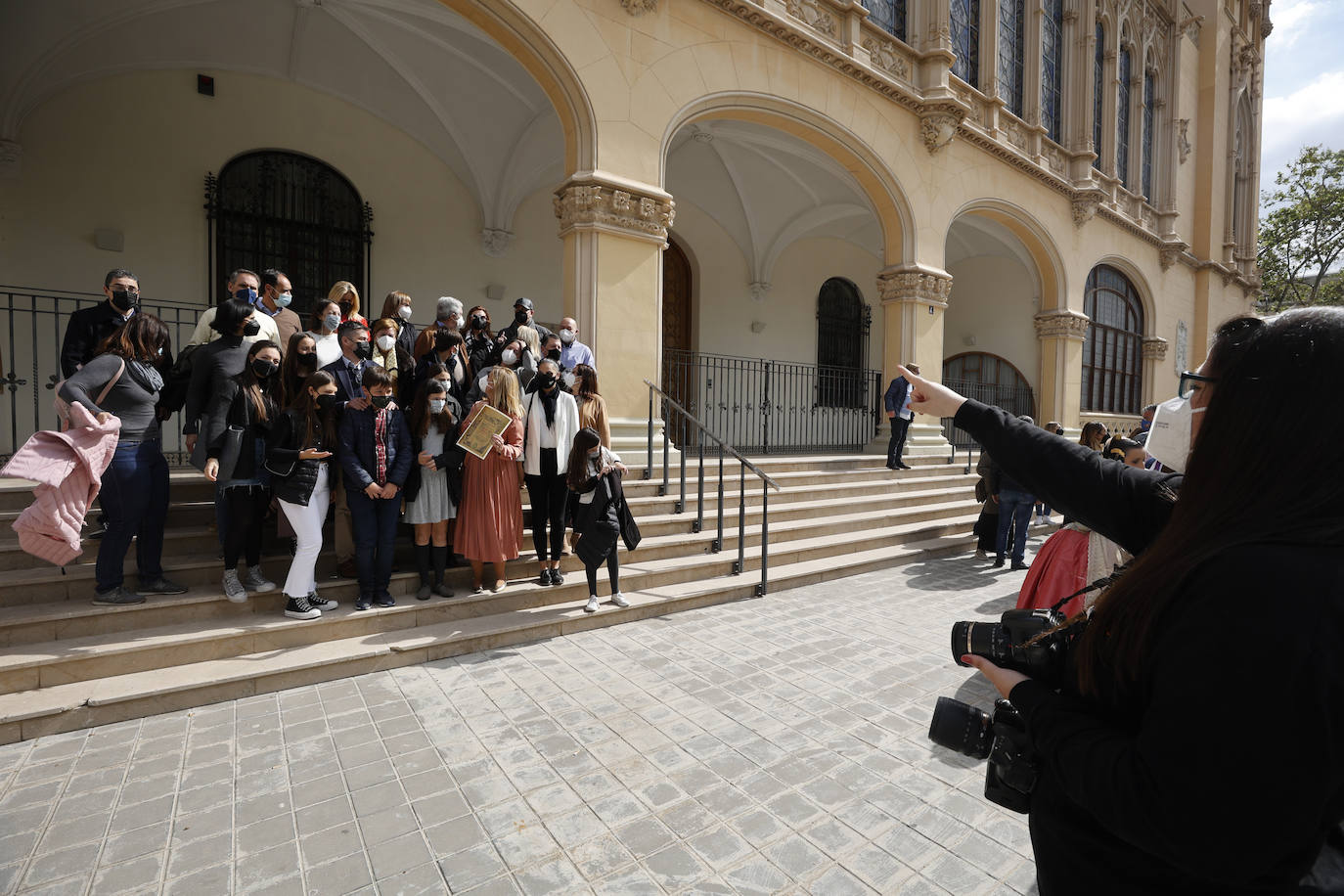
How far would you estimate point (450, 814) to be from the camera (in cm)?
270

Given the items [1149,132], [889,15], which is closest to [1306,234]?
[1149,132]

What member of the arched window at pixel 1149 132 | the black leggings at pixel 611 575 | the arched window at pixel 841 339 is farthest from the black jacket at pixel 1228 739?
the arched window at pixel 1149 132

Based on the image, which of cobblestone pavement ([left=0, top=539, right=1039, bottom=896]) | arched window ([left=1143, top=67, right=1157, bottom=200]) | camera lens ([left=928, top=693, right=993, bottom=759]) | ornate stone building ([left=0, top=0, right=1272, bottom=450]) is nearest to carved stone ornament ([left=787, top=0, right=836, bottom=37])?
ornate stone building ([left=0, top=0, right=1272, bottom=450])

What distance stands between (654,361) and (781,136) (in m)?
5.75

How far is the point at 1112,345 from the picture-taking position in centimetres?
1800

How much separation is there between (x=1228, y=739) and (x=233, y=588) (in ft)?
16.5

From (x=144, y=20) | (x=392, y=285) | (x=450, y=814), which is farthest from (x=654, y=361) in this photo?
(x=144, y=20)

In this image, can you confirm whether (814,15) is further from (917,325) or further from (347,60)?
(347,60)

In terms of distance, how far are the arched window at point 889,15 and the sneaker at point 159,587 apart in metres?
12.3

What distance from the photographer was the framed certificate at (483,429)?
475 centimetres

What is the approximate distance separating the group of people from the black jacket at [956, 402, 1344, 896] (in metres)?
4.21

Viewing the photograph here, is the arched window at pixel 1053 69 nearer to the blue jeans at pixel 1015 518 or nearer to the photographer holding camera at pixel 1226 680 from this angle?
the blue jeans at pixel 1015 518

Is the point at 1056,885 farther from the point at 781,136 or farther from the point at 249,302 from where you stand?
the point at 781,136

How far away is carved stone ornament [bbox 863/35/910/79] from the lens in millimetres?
10609
